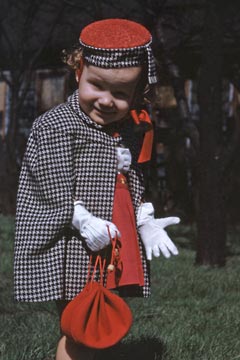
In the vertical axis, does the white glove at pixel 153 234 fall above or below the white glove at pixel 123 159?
below

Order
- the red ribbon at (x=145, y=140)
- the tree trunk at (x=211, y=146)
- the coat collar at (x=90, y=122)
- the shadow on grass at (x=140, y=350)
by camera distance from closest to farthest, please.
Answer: the coat collar at (x=90, y=122)
the red ribbon at (x=145, y=140)
the shadow on grass at (x=140, y=350)
the tree trunk at (x=211, y=146)

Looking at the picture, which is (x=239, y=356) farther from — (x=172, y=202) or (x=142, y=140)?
(x=172, y=202)

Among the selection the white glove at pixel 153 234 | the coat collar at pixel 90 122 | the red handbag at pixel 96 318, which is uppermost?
the coat collar at pixel 90 122

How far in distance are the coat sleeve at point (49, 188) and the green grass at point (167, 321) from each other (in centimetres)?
79

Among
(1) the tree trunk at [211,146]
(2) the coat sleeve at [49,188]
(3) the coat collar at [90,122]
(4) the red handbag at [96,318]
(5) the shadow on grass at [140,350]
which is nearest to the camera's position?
(4) the red handbag at [96,318]

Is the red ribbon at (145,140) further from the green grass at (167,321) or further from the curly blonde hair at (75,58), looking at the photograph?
the green grass at (167,321)

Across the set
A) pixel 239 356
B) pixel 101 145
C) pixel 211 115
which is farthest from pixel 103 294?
pixel 211 115

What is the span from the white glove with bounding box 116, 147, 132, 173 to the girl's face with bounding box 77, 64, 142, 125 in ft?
0.41

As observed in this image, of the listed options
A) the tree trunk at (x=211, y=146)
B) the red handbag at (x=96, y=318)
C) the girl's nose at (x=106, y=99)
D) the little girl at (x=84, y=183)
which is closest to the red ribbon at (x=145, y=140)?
the little girl at (x=84, y=183)

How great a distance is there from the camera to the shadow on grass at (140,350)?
3.69m

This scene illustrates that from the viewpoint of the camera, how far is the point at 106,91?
9.44 ft

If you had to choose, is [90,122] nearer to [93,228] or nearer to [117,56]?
[117,56]

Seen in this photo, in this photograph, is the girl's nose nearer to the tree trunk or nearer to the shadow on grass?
the shadow on grass

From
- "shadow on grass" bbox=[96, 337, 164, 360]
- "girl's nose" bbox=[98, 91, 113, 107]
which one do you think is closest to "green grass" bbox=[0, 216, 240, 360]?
"shadow on grass" bbox=[96, 337, 164, 360]
